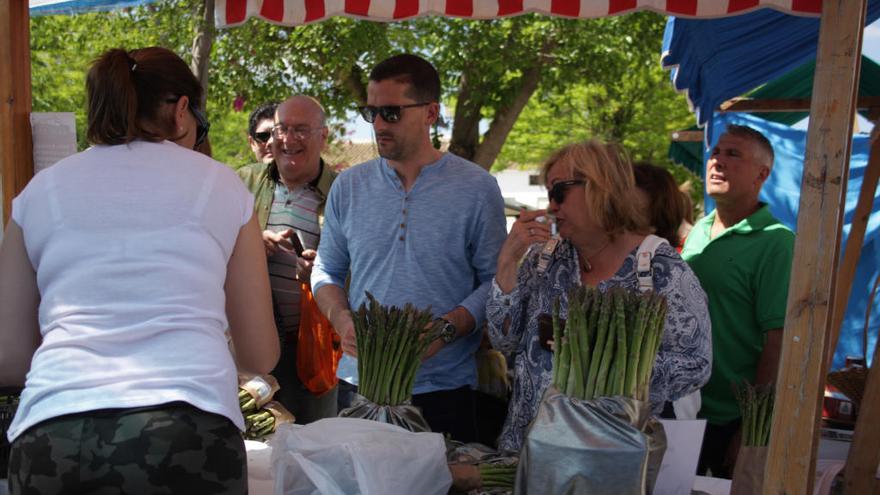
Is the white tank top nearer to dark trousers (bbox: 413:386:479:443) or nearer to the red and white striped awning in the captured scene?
dark trousers (bbox: 413:386:479:443)

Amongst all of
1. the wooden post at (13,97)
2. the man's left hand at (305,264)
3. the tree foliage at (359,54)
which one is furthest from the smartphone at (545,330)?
the tree foliage at (359,54)

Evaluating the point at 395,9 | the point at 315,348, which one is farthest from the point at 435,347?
the point at 395,9

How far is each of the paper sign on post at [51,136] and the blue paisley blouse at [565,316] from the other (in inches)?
63.3

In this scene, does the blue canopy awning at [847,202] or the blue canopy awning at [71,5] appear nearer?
the blue canopy awning at [71,5]

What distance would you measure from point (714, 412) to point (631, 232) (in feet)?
3.83

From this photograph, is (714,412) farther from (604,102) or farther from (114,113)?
(604,102)

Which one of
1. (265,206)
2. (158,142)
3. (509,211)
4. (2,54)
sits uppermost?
(2,54)

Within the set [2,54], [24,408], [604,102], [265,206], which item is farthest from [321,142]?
[604,102]

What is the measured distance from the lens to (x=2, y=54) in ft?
9.72

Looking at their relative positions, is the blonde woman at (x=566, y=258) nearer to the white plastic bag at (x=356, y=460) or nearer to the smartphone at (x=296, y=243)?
the white plastic bag at (x=356, y=460)

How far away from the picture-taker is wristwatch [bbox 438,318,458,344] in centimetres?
295

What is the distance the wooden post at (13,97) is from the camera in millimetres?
2967

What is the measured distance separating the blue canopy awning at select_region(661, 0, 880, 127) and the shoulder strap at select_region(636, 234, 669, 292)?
2311 millimetres

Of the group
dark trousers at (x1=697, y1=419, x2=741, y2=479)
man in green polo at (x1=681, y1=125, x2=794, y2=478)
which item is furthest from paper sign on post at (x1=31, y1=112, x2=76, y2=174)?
dark trousers at (x1=697, y1=419, x2=741, y2=479)
